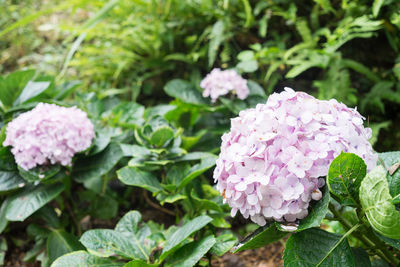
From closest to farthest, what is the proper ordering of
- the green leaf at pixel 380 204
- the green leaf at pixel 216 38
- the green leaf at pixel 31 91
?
the green leaf at pixel 380 204 → the green leaf at pixel 31 91 → the green leaf at pixel 216 38

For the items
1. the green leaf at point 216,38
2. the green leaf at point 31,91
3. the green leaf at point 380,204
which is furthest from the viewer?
the green leaf at point 216,38

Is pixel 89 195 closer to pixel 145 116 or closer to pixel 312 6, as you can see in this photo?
pixel 145 116

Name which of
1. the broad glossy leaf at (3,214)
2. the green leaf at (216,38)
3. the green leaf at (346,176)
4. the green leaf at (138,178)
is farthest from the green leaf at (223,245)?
the green leaf at (216,38)

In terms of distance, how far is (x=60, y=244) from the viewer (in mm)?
1692

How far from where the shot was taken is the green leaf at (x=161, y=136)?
63.7 inches

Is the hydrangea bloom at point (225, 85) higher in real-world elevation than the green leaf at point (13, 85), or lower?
lower

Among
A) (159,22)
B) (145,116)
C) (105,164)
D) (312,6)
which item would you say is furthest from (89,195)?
(312,6)

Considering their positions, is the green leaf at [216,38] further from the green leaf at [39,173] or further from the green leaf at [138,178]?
the green leaf at [39,173]

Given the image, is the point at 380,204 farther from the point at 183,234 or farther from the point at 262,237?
the point at 183,234

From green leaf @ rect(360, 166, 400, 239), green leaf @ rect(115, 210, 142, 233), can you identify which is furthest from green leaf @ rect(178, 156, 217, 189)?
green leaf @ rect(360, 166, 400, 239)

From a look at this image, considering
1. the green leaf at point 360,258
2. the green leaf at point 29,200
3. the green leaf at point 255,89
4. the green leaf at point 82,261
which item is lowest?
the green leaf at point 82,261

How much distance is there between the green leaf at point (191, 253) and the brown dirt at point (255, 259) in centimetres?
45

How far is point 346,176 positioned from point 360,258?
33 centimetres

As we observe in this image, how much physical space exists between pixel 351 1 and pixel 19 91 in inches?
81.2
